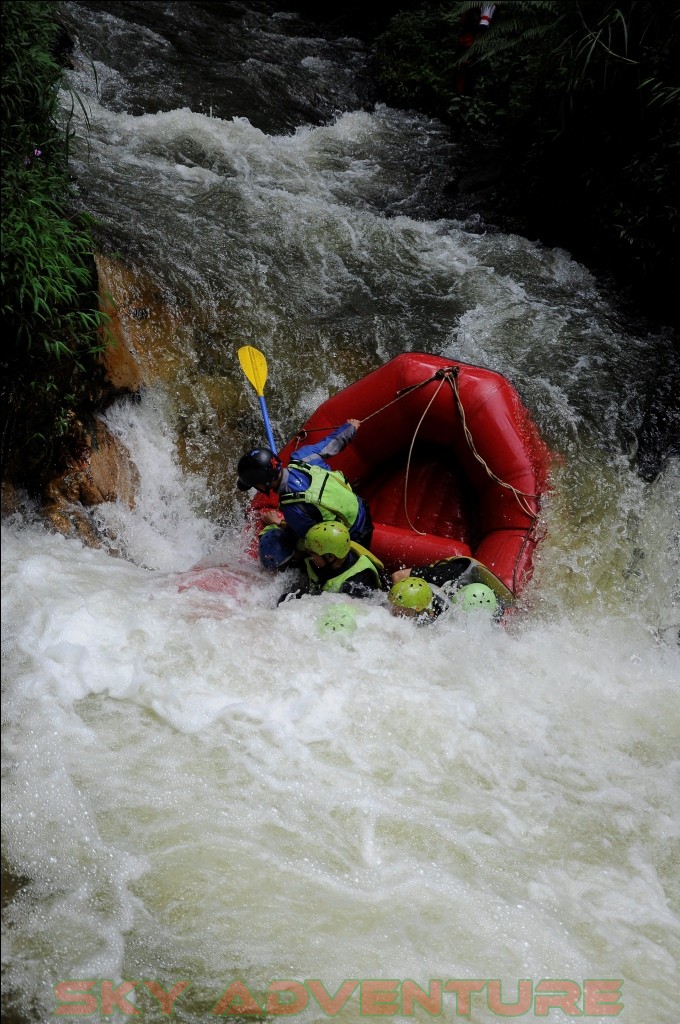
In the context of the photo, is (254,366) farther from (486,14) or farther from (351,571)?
(486,14)

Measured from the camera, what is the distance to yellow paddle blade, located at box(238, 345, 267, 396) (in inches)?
164

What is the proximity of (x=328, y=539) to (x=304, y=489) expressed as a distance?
25cm

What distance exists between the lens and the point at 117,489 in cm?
404

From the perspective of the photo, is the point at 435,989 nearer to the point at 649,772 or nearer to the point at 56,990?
the point at 56,990

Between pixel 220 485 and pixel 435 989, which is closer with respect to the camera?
pixel 435 989

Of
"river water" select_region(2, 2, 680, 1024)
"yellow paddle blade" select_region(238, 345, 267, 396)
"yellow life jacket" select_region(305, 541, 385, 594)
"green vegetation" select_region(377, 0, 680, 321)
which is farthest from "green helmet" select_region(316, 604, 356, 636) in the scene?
"green vegetation" select_region(377, 0, 680, 321)

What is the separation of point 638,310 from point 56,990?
17.0 feet

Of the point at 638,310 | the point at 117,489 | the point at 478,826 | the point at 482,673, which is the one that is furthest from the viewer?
the point at 638,310

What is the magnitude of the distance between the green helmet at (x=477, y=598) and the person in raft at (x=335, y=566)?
1.29 ft

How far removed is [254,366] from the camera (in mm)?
4207

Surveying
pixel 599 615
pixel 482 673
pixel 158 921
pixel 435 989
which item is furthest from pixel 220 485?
pixel 435 989

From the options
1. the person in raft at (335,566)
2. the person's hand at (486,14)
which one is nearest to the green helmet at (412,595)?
the person in raft at (335,566)

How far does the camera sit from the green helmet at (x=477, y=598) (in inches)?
143

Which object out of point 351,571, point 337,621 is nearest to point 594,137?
point 351,571
